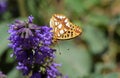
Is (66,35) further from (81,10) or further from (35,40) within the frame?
(81,10)

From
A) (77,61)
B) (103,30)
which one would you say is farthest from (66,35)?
(103,30)

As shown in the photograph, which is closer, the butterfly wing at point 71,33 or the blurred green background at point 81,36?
the butterfly wing at point 71,33

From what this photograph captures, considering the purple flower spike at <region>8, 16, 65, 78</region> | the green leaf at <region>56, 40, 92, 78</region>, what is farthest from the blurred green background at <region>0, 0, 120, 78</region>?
the purple flower spike at <region>8, 16, 65, 78</region>

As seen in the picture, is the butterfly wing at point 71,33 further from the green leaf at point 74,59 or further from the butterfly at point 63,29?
the green leaf at point 74,59

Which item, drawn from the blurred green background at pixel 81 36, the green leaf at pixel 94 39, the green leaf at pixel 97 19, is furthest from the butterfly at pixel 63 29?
the green leaf at pixel 97 19

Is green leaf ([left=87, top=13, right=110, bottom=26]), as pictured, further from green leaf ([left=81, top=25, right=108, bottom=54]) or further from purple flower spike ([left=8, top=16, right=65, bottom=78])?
purple flower spike ([left=8, top=16, right=65, bottom=78])

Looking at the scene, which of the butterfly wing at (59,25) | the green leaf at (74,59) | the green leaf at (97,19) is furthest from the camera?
the green leaf at (97,19)

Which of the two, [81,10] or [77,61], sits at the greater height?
[81,10]
